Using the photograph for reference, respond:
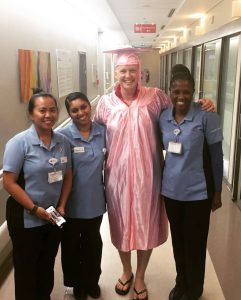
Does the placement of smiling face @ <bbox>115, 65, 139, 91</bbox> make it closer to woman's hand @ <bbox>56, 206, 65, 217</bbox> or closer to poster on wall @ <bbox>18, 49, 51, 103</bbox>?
woman's hand @ <bbox>56, 206, 65, 217</bbox>

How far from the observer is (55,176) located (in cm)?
175

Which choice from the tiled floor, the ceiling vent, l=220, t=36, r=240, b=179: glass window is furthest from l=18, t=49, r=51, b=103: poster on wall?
the ceiling vent

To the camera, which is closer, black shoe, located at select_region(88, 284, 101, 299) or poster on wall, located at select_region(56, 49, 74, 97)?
black shoe, located at select_region(88, 284, 101, 299)

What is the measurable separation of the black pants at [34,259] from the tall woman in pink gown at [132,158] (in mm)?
464

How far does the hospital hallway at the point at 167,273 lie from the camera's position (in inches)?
91.0

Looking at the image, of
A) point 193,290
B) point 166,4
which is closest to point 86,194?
point 193,290

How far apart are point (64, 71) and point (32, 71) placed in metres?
1.66

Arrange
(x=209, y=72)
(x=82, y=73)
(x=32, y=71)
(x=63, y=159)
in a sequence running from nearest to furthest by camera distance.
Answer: (x=63, y=159)
(x=32, y=71)
(x=82, y=73)
(x=209, y=72)

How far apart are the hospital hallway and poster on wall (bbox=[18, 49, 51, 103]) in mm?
1686

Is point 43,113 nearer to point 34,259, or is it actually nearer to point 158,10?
point 34,259

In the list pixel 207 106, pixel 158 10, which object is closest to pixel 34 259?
pixel 207 106

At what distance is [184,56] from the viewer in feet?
34.2

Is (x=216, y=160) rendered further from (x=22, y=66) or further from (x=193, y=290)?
(x=22, y=66)

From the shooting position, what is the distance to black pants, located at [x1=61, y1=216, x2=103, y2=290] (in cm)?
205
